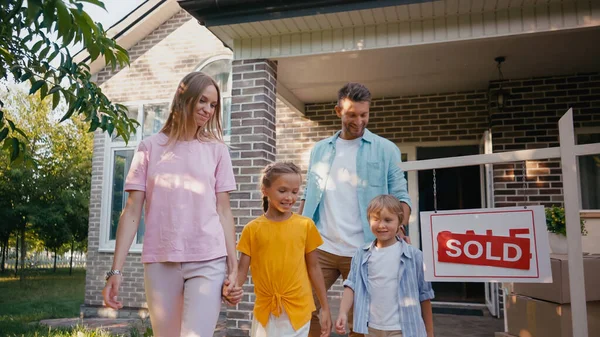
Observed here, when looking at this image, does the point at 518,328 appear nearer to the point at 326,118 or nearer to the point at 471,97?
the point at 471,97

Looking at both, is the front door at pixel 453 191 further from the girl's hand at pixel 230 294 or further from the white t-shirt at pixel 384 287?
the girl's hand at pixel 230 294

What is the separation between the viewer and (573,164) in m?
2.14

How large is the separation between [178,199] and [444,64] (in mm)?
3932

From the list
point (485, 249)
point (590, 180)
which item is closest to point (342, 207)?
point (485, 249)

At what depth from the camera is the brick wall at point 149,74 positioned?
803cm

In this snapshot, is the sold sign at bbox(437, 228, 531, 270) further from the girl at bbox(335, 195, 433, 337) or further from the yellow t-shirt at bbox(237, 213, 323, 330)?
the yellow t-shirt at bbox(237, 213, 323, 330)

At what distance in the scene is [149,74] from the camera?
8328mm

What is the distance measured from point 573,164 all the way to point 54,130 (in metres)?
18.1

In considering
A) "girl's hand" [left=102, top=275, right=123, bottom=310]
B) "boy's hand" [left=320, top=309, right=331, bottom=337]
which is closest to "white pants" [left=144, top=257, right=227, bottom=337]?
"girl's hand" [left=102, top=275, right=123, bottom=310]

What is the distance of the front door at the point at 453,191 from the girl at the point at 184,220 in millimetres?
5096

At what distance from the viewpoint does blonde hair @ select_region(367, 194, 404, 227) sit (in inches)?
94.2

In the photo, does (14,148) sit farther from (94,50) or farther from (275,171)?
(275,171)

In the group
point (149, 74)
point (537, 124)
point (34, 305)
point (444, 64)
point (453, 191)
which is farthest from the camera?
point (34, 305)

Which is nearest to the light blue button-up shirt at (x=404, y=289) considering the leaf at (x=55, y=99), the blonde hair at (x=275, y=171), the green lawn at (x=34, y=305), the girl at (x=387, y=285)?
the girl at (x=387, y=285)
